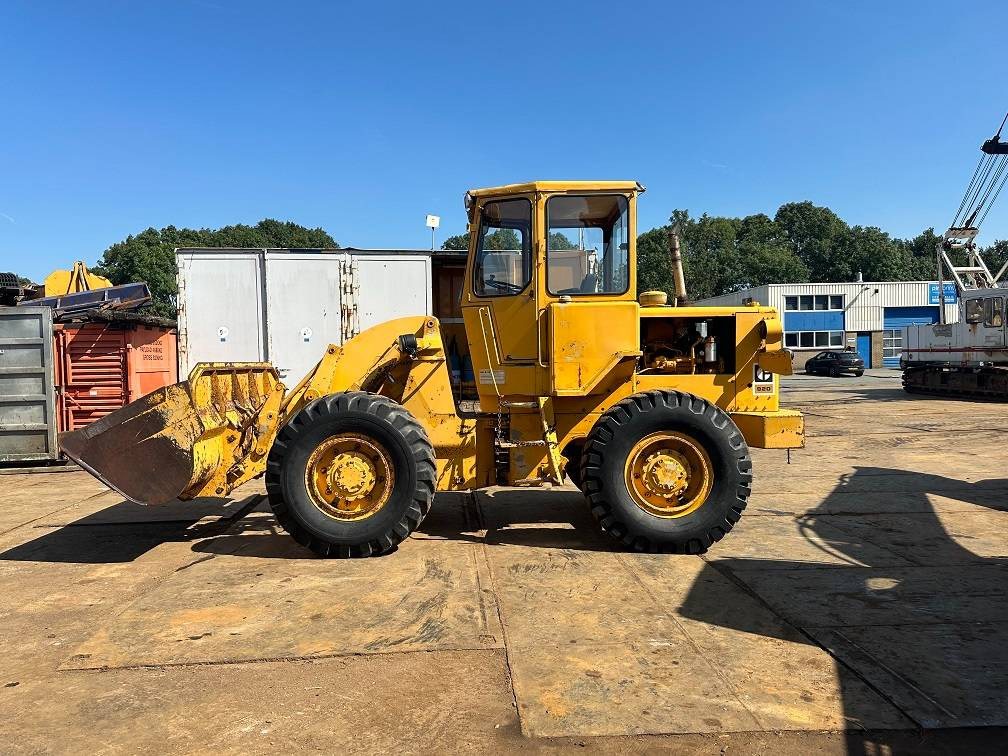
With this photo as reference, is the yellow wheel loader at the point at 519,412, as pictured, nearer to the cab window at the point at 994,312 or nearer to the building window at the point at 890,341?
the cab window at the point at 994,312

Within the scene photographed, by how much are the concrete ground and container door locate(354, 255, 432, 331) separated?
568 cm

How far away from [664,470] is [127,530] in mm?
5044

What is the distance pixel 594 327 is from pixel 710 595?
7.34 feet

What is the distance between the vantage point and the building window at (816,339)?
44.2 m

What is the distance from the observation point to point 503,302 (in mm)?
5676

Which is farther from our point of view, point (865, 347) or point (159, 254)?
point (159, 254)

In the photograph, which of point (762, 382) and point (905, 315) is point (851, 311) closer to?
point (905, 315)

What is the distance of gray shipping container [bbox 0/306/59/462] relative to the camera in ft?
32.9

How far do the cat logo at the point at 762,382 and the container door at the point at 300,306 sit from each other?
782 cm

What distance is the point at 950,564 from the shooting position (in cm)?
508

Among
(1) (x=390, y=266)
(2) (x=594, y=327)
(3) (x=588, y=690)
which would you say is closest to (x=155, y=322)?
(1) (x=390, y=266)

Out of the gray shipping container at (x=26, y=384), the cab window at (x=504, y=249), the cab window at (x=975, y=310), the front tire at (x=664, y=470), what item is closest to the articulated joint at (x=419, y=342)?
the cab window at (x=504, y=249)

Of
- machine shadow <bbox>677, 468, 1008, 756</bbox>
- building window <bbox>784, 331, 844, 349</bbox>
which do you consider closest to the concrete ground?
machine shadow <bbox>677, 468, 1008, 756</bbox>

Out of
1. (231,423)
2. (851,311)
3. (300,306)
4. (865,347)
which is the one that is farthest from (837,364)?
(231,423)
